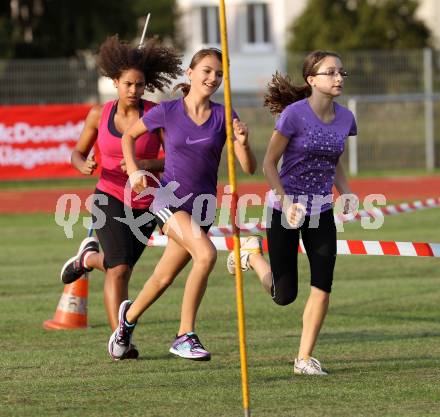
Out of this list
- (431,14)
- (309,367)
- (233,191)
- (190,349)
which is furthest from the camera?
(431,14)

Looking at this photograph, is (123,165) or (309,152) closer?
(309,152)

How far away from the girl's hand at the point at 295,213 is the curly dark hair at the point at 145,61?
226 cm

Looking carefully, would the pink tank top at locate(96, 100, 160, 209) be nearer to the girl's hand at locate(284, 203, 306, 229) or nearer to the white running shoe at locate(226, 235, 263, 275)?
the white running shoe at locate(226, 235, 263, 275)

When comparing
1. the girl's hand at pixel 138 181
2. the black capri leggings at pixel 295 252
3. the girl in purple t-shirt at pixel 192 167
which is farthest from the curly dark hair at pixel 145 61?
the black capri leggings at pixel 295 252

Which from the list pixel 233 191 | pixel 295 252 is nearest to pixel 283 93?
pixel 295 252

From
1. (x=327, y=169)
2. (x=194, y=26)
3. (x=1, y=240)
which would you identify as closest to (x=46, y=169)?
(x=1, y=240)

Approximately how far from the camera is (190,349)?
8.34m

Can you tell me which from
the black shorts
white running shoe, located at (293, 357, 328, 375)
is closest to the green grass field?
white running shoe, located at (293, 357, 328, 375)

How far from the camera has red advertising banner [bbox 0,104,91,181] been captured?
27.2 meters

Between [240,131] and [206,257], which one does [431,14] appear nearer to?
[206,257]

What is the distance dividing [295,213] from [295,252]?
678 mm

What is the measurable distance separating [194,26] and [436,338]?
54.8m

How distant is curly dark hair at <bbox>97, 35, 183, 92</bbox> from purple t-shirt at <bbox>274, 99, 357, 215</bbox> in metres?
1.74

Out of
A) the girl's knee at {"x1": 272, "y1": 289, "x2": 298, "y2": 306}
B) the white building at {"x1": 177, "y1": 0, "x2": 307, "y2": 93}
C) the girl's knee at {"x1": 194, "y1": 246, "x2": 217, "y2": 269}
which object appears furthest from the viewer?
the white building at {"x1": 177, "y1": 0, "x2": 307, "y2": 93}
